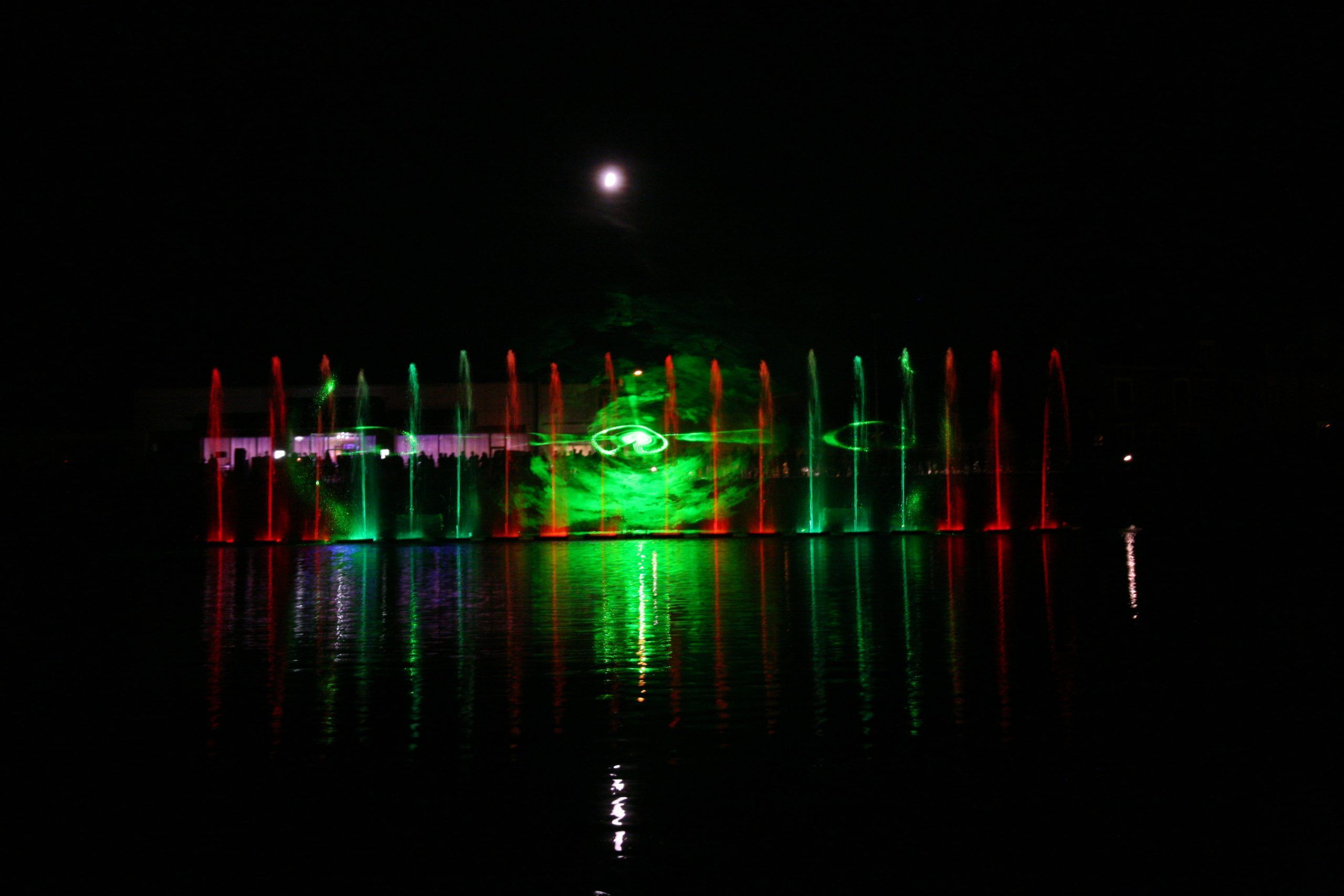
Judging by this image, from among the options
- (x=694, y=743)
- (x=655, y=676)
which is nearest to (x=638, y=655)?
(x=655, y=676)

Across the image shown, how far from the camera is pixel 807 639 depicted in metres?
10.4

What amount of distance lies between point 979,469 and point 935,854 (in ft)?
117

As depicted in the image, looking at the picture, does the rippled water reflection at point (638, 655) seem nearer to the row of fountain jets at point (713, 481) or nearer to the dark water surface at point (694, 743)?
the dark water surface at point (694, 743)

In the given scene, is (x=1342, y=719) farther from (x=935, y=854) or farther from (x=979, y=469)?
(x=979, y=469)

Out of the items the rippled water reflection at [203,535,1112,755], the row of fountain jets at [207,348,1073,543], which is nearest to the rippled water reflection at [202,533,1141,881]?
the rippled water reflection at [203,535,1112,755]

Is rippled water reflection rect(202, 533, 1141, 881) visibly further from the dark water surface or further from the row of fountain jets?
the row of fountain jets

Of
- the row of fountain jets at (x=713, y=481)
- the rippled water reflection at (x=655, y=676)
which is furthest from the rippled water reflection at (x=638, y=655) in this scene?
the row of fountain jets at (x=713, y=481)

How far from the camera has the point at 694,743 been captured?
22.0ft

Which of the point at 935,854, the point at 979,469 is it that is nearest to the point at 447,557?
the point at 935,854

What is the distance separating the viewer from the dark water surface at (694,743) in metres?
4.80

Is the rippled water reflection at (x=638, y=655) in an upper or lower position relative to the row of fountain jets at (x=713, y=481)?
lower

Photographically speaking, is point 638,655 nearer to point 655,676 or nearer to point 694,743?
point 655,676

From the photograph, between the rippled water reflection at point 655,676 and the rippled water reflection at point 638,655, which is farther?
the rippled water reflection at point 638,655

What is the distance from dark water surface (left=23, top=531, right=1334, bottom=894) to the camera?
4.80 metres
